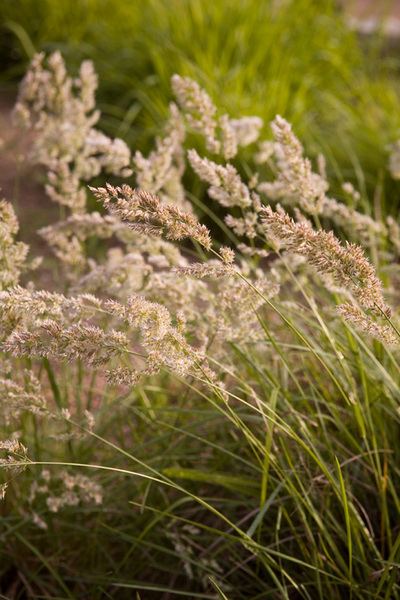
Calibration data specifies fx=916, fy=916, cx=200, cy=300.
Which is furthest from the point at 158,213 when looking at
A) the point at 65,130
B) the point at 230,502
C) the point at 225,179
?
the point at 65,130

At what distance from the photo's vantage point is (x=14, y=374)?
271 cm

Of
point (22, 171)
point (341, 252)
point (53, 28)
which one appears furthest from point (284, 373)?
point (53, 28)

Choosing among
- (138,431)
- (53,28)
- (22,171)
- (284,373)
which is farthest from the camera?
(53,28)

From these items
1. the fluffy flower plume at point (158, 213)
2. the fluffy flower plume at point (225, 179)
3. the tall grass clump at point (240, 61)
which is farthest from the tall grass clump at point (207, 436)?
the tall grass clump at point (240, 61)

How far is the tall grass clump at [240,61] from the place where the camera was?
453 cm

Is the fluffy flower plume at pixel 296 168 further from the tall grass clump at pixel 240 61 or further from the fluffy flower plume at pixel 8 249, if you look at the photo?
the tall grass clump at pixel 240 61

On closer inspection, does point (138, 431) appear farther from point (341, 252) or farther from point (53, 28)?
point (53, 28)

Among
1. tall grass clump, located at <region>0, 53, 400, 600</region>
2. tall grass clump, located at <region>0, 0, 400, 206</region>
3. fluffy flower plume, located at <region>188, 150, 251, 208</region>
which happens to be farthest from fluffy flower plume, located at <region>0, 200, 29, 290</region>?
tall grass clump, located at <region>0, 0, 400, 206</region>

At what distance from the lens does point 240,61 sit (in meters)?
5.13

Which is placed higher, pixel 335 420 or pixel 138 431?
pixel 335 420

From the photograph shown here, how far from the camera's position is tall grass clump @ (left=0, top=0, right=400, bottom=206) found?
14.9 ft

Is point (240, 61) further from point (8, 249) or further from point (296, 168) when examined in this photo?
point (8, 249)

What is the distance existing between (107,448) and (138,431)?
4.4 inches

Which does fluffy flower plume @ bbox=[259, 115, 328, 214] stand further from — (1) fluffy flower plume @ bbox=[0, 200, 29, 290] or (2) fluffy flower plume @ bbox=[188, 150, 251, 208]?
(1) fluffy flower plume @ bbox=[0, 200, 29, 290]
